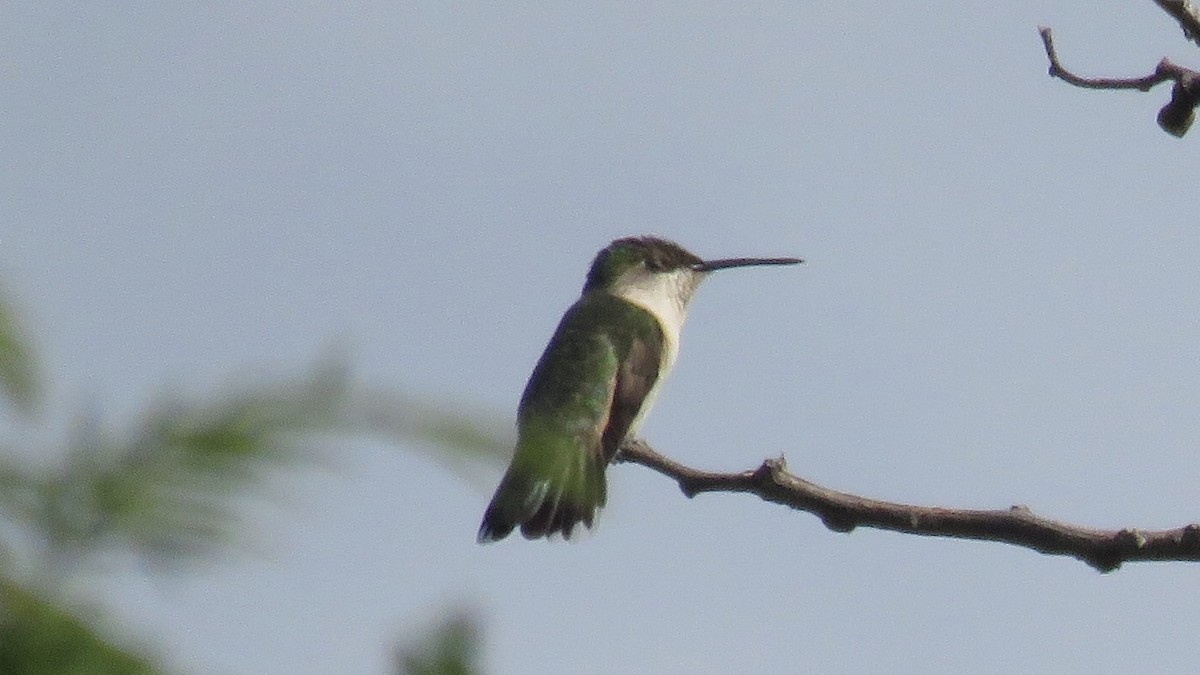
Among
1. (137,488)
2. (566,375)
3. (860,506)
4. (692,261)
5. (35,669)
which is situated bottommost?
(35,669)

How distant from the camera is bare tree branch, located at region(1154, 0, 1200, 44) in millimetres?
4262

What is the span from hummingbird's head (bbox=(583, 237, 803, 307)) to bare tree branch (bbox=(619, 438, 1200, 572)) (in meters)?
5.90

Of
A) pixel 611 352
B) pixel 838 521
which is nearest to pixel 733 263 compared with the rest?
pixel 611 352

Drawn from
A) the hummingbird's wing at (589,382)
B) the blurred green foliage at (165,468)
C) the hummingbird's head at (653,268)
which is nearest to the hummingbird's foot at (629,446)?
the hummingbird's wing at (589,382)

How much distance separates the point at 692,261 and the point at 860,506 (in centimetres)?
656

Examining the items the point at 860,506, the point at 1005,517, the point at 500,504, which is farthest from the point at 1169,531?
the point at 500,504

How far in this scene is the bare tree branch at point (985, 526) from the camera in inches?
167

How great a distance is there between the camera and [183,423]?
4.30ft

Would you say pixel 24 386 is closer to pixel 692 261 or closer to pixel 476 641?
pixel 476 641

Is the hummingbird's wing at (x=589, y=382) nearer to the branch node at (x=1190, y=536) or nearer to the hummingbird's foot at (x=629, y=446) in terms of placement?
the hummingbird's foot at (x=629, y=446)

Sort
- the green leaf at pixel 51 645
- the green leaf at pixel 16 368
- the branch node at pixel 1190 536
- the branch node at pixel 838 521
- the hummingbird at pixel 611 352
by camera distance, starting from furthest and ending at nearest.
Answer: the hummingbird at pixel 611 352 < the branch node at pixel 838 521 < the branch node at pixel 1190 536 < the green leaf at pixel 16 368 < the green leaf at pixel 51 645

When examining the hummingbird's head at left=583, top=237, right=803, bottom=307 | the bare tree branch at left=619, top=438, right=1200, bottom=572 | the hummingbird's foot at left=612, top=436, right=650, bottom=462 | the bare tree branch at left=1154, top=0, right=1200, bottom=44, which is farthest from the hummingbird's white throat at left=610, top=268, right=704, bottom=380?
the bare tree branch at left=1154, top=0, right=1200, bottom=44

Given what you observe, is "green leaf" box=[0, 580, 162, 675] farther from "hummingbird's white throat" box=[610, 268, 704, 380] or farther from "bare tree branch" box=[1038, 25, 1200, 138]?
"hummingbird's white throat" box=[610, 268, 704, 380]

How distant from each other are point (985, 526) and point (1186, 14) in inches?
51.9
